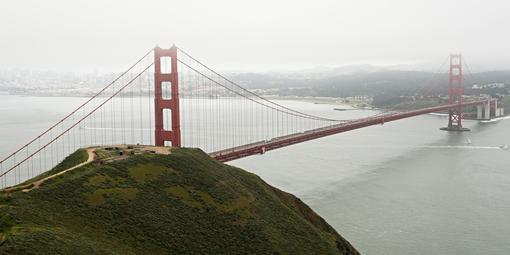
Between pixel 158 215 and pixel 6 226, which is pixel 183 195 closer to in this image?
pixel 158 215

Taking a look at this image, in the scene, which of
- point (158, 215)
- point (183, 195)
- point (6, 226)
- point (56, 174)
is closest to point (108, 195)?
point (158, 215)

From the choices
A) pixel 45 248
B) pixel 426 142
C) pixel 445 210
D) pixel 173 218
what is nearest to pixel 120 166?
pixel 173 218

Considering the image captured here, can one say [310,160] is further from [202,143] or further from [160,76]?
[160,76]

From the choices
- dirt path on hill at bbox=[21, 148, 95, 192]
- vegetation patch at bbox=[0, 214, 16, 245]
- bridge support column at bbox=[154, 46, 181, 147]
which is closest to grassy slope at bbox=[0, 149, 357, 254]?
vegetation patch at bbox=[0, 214, 16, 245]

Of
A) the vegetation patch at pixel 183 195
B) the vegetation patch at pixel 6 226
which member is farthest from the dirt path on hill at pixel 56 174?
the vegetation patch at pixel 183 195

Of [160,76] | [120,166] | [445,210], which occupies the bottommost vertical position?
[445,210]

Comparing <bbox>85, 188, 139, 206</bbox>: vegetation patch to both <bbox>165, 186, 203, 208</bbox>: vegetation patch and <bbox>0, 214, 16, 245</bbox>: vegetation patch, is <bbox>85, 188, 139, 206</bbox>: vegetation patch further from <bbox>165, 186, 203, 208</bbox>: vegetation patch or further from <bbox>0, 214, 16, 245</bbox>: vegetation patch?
<bbox>0, 214, 16, 245</bbox>: vegetation patch
